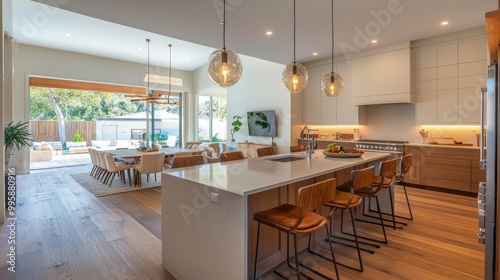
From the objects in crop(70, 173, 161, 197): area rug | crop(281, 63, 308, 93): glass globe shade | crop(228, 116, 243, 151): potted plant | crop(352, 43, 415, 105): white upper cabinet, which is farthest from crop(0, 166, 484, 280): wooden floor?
crop(228, 116, 243, 151): potted plant

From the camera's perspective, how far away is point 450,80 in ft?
16.2

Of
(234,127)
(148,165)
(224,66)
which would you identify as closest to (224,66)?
(224,66)

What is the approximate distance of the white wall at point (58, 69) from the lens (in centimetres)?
709

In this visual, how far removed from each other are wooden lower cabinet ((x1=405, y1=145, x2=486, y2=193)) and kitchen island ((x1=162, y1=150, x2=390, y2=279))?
349 centimetres

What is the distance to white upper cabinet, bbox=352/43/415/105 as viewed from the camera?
17.4 feet

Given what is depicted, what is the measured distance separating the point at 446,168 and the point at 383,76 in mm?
2274

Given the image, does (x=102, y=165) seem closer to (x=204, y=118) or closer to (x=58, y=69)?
(x=58, y=69)

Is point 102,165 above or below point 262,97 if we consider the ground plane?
below

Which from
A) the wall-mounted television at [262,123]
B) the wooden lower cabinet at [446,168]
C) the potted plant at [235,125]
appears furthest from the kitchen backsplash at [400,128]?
the potted plant at [235,125]

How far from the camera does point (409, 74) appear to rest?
5270 mm

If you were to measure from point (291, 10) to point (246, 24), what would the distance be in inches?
34.6

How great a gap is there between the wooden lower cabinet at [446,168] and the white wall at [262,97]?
10.5ft

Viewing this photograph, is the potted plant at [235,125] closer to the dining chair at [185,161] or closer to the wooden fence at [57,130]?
the dining chair at [185,161]

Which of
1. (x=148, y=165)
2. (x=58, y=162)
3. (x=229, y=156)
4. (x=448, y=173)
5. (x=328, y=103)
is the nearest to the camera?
(x=229, y=156)
